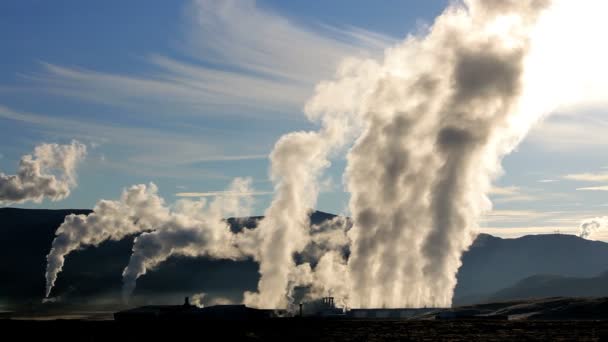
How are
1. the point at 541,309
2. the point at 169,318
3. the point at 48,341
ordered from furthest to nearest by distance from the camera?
1. the point at 541,309
2. the point at 169,318
3. the point at 48,341

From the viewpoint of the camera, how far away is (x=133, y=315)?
174 meters

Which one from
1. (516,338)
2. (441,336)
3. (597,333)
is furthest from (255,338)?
(597,333)

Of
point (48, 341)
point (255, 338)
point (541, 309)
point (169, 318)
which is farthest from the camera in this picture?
point (541, 309)

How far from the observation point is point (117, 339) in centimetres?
9369

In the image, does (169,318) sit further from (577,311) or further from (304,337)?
(577,311)

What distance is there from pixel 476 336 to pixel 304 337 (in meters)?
22.3

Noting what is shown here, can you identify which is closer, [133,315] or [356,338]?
[356,338]

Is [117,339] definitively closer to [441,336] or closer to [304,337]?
[304,337]

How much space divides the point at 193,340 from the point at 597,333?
52.2m

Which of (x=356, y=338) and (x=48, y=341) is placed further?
(x=356, y=338)

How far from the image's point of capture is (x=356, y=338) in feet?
318

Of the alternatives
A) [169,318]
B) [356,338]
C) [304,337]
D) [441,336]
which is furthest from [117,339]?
[169,318]

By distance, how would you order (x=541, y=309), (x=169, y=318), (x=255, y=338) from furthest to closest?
(x=541, y=309), (x=169, y=318), (x=255, y=338)

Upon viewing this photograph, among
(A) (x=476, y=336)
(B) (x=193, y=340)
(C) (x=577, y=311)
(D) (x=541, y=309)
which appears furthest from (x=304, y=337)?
(D) (x=541, y=309)
